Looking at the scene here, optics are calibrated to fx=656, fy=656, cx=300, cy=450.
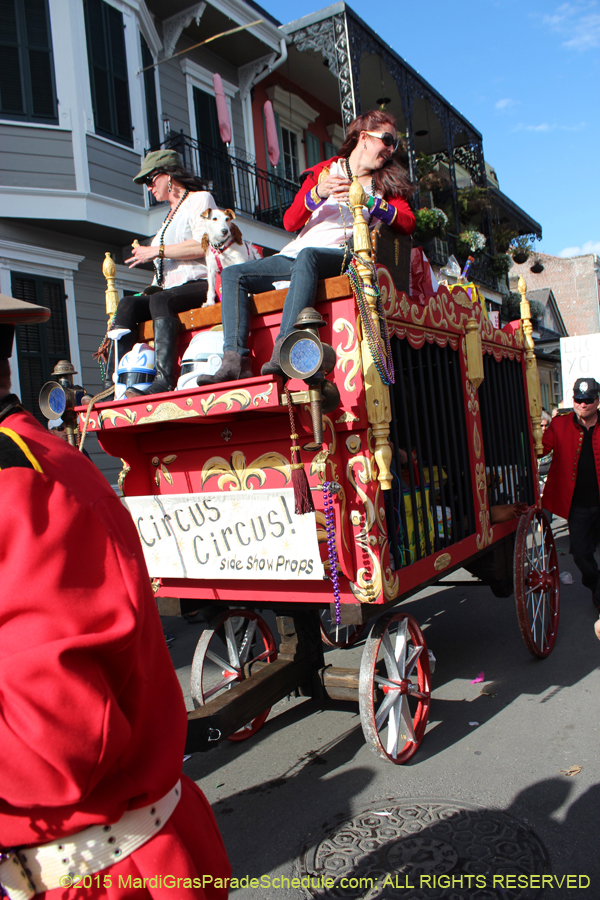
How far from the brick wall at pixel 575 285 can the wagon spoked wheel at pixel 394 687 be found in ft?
147

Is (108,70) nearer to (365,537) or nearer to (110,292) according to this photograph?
(110,292)

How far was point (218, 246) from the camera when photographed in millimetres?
3957

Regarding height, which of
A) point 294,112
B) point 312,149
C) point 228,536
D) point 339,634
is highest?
point 294,112

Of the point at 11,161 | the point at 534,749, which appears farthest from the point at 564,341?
the point at 534,749

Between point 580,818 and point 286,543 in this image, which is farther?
point 286,543

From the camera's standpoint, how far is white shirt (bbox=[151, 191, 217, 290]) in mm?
4258

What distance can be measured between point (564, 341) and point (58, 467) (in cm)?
1373

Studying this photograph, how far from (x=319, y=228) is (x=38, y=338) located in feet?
20.3

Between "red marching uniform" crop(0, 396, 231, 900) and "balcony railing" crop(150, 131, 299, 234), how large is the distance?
1038 centimetres

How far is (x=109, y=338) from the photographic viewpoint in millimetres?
4051

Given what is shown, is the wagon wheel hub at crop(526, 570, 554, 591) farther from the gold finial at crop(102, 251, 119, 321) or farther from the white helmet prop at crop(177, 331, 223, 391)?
the gold finial at crop(102, 251, 119, 321)

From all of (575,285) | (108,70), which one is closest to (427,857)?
(108,70)

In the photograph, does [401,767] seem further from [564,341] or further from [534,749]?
[564,341]

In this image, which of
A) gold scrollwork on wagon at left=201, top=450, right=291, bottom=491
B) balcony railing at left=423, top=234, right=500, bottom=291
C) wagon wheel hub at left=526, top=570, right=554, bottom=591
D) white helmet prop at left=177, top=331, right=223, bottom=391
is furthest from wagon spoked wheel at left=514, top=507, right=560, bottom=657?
balcony railing at left=423, top=234, right=500, bottom=291
